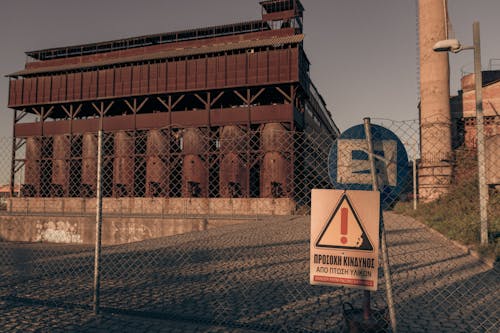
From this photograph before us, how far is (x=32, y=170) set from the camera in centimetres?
3250

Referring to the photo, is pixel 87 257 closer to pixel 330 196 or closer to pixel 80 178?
pixel 330 196

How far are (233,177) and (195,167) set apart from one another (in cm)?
354

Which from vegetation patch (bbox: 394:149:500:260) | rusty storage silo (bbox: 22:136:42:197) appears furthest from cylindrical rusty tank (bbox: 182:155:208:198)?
vegetation patch (bbox: 394:149:500:260)

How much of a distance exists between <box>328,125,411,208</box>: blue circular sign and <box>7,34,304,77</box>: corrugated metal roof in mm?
26404

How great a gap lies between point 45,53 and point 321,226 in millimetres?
44357

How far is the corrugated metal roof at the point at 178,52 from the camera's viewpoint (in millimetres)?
28486

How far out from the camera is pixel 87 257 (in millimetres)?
9422

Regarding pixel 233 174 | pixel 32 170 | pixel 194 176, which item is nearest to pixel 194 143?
pixel 194 176

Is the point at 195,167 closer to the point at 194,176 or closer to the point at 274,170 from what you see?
the point at 194,176

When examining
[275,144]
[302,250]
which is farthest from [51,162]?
[302,250]

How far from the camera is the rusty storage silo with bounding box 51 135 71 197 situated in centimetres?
3164

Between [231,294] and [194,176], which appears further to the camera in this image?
[194,176]

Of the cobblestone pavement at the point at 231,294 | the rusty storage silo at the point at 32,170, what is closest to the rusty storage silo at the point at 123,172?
the rusty storage silo at the point at 32,170

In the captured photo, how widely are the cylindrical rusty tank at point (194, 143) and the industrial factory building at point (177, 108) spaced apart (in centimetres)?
9
